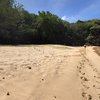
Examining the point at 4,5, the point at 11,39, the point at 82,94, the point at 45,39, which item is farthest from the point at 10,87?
Answer: the point at 45,39

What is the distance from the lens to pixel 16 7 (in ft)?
160

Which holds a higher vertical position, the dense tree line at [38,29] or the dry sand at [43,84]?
the dense tree line at [38,29]

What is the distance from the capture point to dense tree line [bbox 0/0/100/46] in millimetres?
45094

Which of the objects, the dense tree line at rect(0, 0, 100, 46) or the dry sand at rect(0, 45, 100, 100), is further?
the dense tree line at rect(0, 0, 100, 46)

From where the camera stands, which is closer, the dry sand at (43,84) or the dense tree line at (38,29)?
the dry sand at (43,84)

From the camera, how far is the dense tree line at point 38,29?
4509cm

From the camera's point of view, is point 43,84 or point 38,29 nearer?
point 43,84

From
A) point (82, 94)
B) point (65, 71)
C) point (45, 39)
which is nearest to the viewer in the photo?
point (82, 94)

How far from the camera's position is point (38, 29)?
197 ft

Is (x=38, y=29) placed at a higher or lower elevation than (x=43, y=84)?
higher

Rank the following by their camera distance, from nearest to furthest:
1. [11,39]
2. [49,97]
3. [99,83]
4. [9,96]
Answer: [9,96], [49,97], [99,83], [11,39]

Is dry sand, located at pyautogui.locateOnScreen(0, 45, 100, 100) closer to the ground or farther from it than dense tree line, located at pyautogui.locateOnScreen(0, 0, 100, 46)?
closer to the ground

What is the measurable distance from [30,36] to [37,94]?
4732 centimetres

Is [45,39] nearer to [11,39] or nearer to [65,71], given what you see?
[11,39]
